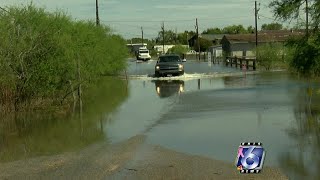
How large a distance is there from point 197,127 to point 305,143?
330 centimetres

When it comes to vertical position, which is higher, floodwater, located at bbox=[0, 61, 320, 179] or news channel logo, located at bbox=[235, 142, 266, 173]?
news channel logo, located at bbox=[235, 142, 266, 173]

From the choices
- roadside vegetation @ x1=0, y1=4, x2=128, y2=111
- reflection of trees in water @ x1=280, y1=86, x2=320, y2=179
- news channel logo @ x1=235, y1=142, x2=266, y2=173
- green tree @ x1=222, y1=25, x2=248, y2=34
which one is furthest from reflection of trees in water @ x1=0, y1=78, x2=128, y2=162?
green tree @ x1=222, y1=25, x2=248, y2=34

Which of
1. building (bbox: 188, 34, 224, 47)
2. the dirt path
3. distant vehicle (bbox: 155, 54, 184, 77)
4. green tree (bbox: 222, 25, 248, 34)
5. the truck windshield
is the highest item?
green tree (bbox: 222, 25, 248, 34)

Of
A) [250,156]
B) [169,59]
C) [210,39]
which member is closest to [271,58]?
[169,59]

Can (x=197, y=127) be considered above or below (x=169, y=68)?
below

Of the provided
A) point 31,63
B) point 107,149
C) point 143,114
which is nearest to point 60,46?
point 31,63

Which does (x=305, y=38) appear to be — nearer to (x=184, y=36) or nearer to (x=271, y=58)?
(x=271, y=58)

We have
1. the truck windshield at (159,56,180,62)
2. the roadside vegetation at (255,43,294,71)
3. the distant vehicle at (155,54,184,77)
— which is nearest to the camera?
the distant vehicle at (155,54,184,77)

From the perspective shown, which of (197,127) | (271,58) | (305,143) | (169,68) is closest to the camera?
(305,143)

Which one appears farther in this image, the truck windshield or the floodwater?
the truck windshield

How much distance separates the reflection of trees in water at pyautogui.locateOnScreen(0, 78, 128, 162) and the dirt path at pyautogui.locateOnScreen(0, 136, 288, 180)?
0.99 meters

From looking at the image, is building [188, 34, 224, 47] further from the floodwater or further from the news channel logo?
the news channel logo

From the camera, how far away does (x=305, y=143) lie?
11.3 meters

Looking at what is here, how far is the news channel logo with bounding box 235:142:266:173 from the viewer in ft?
21.1
